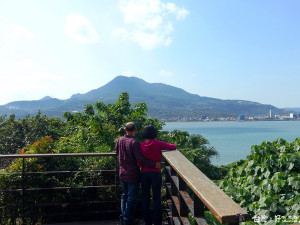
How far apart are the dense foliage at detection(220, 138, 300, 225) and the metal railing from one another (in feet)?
6.24

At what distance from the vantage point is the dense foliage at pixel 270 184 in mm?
3227

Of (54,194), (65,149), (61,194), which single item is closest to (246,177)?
(61,194)

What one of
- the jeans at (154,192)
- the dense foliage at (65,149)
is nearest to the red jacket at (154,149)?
the jeans at (154,192)

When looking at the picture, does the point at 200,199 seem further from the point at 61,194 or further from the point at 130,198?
the point at 61,194

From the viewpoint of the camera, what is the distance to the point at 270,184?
365 centimetres

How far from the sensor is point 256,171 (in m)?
4.26

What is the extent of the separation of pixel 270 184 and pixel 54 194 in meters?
3.15

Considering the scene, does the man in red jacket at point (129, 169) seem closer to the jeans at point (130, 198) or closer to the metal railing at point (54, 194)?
the jeans at point (130, 198)

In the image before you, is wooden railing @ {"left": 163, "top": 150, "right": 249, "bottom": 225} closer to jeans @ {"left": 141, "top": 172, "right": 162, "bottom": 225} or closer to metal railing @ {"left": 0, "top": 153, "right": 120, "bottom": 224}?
jeans @ {"left": 141, "top": 172, "right": 162, "bottom": 225}

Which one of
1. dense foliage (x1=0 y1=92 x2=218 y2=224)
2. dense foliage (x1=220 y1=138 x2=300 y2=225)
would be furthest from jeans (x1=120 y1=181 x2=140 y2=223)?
dense foliage (x1=220 y1=138 x2=300 y2=225)

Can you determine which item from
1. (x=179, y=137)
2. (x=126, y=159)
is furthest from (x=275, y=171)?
(x=179, y=137)

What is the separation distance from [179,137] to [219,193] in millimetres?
8291

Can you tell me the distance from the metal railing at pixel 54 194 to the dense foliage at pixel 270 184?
1902 mm

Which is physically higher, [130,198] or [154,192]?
[154,192]
